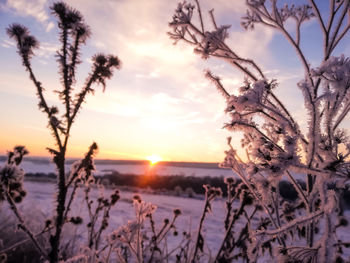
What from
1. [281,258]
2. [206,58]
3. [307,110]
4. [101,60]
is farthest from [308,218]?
[101,60]

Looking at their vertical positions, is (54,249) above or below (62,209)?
below

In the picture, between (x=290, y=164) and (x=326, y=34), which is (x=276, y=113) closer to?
(x=290, y=164)

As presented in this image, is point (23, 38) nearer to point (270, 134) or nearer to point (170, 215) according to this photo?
point (270, 134)

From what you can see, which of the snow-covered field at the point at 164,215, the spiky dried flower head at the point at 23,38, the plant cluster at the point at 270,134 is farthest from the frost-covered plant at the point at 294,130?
the snow-covered field at the point at 164,215

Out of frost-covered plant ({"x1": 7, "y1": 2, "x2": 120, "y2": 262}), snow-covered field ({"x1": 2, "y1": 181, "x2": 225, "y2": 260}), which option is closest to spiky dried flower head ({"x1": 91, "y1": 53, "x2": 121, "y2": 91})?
frost-covered plant ({"x1": 7, "y1": 2, "x2": 120, "y2": 262})

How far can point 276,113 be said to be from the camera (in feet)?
4.64

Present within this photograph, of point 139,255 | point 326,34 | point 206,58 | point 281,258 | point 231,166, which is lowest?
point 139,255

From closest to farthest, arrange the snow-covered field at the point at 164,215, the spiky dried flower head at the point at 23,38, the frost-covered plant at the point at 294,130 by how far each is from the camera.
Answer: the frost-covered plant at the point at 294,130
the spiky dried flower head at the point at 23,38
the snow-covered field at the point at 164,215

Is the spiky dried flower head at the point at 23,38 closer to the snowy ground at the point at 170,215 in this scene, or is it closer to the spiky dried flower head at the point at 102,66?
the spiky dried flower head at the point at 102,66

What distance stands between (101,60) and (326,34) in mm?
1675

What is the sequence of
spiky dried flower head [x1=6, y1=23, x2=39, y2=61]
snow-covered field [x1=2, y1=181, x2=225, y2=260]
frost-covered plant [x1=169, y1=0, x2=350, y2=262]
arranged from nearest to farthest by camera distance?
frost-covered plant [x1=169, y1=0, x2=350, y2=262], spiky dried flower head [x1=6, y1=23, x2=39, y2=61], snow-covered field [x1=2, y1=181, x2=225, y2=260]

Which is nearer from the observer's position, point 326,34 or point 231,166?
point 326,34

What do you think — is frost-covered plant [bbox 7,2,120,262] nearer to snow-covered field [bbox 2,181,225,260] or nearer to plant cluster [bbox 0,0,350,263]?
plant cluster [bbox 0,0,350,263]

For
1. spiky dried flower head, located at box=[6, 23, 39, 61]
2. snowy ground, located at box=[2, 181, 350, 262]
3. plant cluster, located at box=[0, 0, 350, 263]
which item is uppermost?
spiky dried flower head, located at box=[6, 23, 39, 61]
